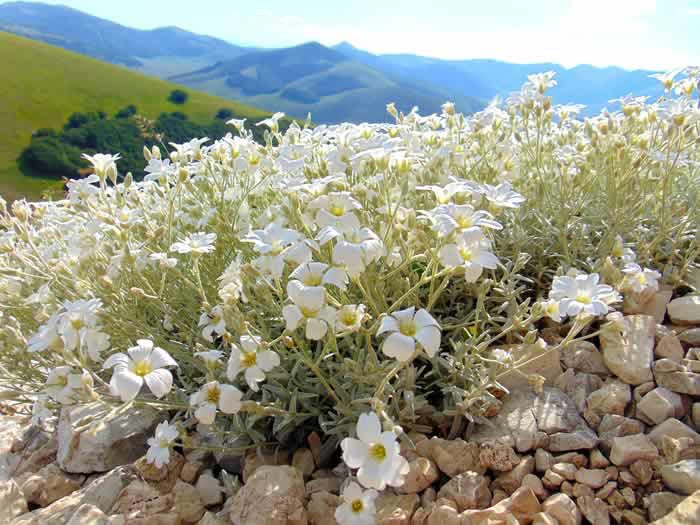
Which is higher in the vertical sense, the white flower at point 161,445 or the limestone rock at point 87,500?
the white flower at point 161,445

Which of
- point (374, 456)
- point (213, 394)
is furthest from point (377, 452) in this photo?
point (213, 394)

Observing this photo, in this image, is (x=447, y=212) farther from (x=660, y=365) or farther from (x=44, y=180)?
(x=44, y=180)

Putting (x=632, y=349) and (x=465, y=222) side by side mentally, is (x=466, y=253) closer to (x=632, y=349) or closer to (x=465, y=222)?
(x=465, y=222)

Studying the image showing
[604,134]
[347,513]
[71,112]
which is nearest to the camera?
[347,513]

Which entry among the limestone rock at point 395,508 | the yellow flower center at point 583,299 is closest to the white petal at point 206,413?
the limestone rock at point 395,508

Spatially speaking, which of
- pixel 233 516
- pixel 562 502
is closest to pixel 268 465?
pixel 233 516

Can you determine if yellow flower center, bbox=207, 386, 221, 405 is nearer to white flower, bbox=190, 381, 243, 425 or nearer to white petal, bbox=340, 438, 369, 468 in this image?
white flower, bbox=190, 381, 243, 425

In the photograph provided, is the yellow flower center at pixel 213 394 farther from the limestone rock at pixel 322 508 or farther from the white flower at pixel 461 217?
the white flower at pixel 461 217
